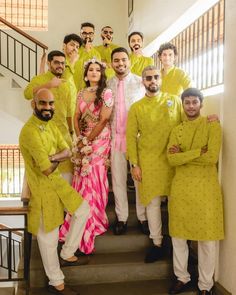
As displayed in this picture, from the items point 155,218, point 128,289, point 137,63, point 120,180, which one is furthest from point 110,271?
point 137,63

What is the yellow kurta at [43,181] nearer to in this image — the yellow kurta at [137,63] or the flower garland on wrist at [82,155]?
the flower garland on wrist at [82,155]

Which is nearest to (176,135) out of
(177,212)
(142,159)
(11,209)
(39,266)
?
(142,159)

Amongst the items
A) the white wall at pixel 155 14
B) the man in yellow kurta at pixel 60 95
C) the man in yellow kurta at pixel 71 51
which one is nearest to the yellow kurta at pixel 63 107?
the man in yellow kurta at pixel 60 95

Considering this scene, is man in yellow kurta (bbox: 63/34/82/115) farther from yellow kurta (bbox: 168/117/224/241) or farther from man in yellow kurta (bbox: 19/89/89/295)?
yellow kurta (bbox: 168/117/224/241)

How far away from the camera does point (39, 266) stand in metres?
3.20

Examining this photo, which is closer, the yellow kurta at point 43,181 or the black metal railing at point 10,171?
the yellow kurta at point 43,181

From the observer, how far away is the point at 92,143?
10.9ft

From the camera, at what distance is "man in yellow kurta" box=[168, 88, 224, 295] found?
283 cm

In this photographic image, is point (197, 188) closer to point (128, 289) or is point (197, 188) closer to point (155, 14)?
point (128, 289)

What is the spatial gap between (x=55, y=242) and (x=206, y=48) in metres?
2.33

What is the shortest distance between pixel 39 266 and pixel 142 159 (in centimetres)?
117

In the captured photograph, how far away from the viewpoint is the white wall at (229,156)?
285 cm

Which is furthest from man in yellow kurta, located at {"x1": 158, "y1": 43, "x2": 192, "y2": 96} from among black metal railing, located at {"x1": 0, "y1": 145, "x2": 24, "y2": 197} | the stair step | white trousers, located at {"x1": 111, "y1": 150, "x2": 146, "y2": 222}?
black metal railing, located at {"x1": 0, "y1": 145, "x2": 24, "y2": 197}

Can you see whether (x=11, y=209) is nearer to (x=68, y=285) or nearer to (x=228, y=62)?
(x=68, y=285)
